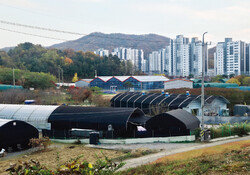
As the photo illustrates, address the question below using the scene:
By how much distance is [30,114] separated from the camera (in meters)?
24.9

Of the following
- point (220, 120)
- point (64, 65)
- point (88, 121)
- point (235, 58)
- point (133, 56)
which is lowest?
point (220, 120)

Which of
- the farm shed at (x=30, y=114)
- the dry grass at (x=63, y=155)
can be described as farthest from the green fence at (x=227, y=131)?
the farm shed at (x=30, y=114)

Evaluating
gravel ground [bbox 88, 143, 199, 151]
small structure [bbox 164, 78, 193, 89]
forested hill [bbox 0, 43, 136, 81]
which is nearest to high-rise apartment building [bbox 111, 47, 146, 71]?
forested hill [bbox 0, 43, 136, 81]

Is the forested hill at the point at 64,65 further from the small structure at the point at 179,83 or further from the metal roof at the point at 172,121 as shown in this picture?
the metal roof at the point at 172,121

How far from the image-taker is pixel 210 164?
9719 mm

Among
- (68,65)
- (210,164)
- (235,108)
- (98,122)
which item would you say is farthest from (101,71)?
(210,164)

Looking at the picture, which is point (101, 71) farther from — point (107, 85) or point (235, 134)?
point (235, 134)

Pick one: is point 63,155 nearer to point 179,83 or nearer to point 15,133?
point 15,133

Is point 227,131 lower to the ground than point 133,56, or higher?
lower

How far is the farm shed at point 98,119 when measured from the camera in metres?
21.9

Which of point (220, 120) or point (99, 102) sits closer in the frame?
point (220, 120)

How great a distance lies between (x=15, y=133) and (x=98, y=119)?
6.46 meters

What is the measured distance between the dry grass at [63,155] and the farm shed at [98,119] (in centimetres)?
298

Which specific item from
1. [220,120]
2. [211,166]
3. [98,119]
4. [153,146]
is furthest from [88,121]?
[211,166]
